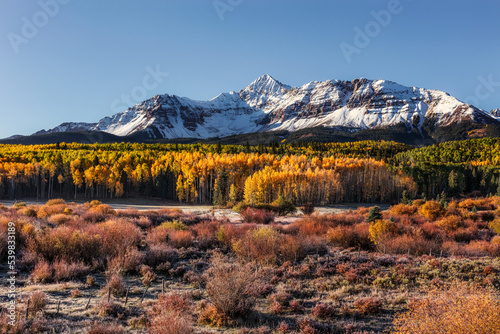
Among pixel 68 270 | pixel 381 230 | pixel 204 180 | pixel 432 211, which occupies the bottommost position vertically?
pixel 432 211

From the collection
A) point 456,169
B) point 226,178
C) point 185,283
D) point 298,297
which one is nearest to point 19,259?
point 185,283

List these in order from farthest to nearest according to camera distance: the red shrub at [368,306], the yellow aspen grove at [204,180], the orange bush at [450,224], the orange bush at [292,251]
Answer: the yellow aspen grove at [204,180], the orange bush at [450,224], the orange bush at [292,251], the red shrub at [368,306]

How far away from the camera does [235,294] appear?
28.2 feet

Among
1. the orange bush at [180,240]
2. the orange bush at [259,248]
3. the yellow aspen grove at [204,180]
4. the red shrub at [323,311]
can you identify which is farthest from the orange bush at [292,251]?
the yellow aspen grove at [204,180]

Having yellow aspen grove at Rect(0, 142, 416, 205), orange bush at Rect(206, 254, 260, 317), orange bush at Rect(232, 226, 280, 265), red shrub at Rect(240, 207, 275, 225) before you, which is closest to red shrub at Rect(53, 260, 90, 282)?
orange bush at Rect(206, 254, 260, 317)

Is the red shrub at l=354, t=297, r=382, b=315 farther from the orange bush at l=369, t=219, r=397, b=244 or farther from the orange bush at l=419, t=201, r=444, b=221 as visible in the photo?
the orange bush at l=419, t=201, r=444, b=221

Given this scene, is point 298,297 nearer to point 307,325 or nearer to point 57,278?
point 307,325

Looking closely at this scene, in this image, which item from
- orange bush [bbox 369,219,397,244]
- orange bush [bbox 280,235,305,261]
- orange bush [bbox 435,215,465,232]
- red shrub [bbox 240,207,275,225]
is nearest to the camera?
orange bush [bbox 280,235,305,261]

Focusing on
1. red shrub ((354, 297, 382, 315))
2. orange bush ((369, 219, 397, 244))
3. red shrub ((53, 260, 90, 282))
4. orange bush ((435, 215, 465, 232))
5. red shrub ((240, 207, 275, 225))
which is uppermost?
red shrub ((53, 260, 90, 282))

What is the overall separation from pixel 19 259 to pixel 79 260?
104 inches

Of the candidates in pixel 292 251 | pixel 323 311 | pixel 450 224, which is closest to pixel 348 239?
pixel 292 251

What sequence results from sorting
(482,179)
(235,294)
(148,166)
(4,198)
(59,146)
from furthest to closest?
(59,146), (482,179), (148,166), (4,198), (235,294)

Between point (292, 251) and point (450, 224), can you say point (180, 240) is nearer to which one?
point (292, 251)

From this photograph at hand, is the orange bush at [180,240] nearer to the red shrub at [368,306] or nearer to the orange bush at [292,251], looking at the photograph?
the orange bush at [292,251]
